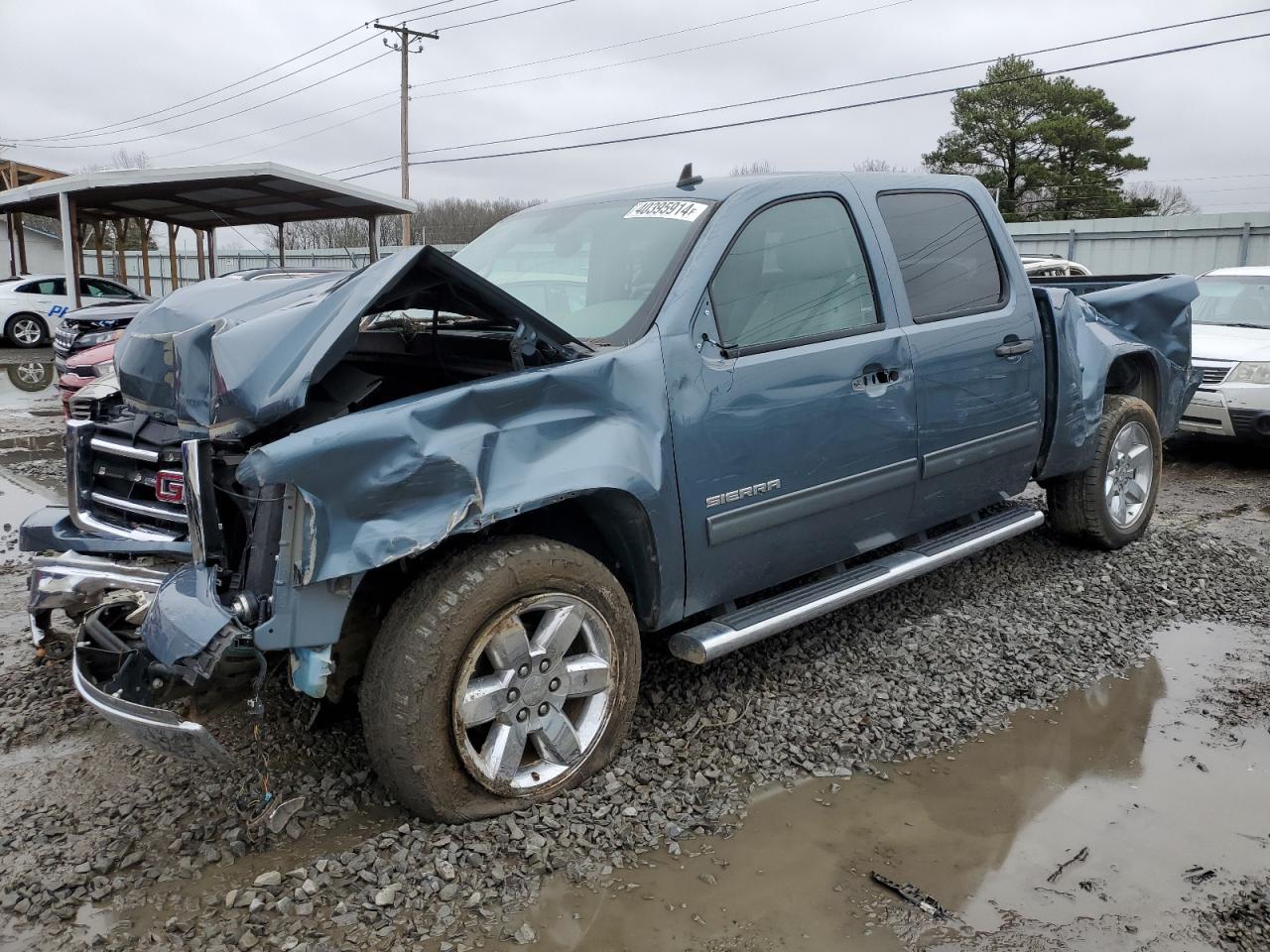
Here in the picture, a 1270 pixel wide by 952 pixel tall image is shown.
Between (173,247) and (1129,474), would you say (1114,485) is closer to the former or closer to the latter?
(1129,474)

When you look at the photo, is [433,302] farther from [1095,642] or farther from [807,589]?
[1095,642]

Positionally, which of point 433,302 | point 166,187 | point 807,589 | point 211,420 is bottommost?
point 807,589

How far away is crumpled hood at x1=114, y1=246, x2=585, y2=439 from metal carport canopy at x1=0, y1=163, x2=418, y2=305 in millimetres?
12867

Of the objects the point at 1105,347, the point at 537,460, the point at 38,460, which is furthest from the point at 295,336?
the point at 38,460

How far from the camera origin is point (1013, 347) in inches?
173

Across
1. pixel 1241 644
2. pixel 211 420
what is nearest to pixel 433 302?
pixel 211 420

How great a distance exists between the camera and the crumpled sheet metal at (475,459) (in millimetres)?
2480

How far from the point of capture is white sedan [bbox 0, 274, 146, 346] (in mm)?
19703

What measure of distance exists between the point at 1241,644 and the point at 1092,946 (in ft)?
8.26

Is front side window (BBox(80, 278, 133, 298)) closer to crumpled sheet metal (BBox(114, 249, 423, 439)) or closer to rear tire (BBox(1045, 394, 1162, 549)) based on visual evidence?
crumpled sheet metal (BBox(114, 249, 423, 439))

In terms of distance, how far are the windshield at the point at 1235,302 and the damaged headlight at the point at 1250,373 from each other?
1.11 m

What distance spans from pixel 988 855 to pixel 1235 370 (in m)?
6.70

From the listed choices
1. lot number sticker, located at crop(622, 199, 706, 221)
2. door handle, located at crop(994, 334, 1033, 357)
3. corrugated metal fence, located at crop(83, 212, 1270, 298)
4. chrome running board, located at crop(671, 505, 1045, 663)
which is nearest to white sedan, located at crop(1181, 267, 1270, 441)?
door handle, located at crop(994, 334, 1033, 357)

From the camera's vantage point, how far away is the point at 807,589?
371 centimetres
